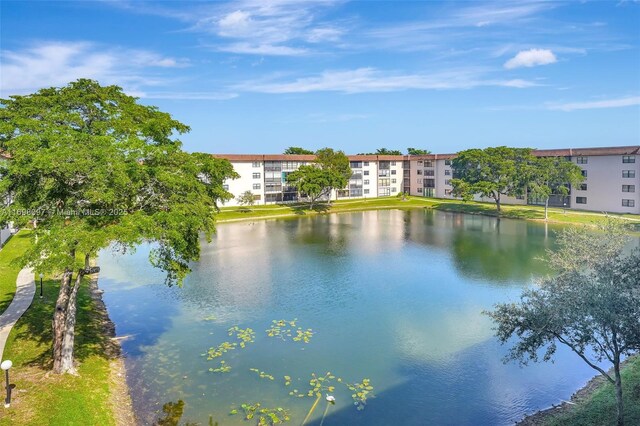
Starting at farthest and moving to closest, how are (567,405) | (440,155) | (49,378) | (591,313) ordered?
(440,155)
(49,378)
(567,405)
(591,313)

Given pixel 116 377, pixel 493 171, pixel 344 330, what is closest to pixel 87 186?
pixel 116 377

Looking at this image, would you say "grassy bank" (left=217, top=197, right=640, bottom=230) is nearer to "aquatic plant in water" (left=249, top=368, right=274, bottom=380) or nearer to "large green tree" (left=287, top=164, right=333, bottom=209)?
"large green tree" (left=287, top=164, right=333, bottom=209)

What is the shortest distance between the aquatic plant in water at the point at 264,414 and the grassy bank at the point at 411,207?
192 ft

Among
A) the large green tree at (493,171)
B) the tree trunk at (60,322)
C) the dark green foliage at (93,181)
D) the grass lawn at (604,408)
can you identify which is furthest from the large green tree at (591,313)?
the large green tree at (493,171)

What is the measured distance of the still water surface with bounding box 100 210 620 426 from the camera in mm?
19812

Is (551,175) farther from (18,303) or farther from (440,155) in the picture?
(18,303)

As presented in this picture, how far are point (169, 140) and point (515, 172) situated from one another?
205 ft

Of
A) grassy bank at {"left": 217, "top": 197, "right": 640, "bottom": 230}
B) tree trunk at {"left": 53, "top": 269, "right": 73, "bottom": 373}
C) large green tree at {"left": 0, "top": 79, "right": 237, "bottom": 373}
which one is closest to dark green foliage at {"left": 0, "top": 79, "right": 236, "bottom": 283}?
large green tree at {"left": 0, "top": 79, "right": 237, "bottom": 373}

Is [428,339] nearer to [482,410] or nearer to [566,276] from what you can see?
[482,410]

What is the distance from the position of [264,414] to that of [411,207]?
77723 mm

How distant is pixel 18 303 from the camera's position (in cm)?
2803

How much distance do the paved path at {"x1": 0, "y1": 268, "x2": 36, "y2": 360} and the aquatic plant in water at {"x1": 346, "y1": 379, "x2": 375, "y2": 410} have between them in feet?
49.0

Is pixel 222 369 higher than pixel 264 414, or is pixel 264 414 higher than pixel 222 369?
pixel 222 369

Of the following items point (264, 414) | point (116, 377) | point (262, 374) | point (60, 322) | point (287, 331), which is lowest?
point (264, 414)
